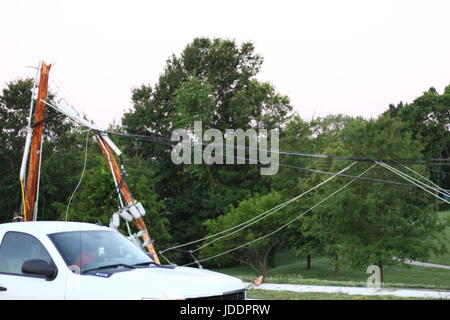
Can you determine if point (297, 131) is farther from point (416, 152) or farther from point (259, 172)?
point (416, 152)

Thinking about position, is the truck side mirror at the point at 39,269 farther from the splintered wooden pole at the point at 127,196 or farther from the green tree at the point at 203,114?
the green tree at the point at 203,114

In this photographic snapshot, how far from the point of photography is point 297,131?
50.2 m

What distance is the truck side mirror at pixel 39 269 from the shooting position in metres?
5.96

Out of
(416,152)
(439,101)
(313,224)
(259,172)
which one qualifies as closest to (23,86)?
(259,172)

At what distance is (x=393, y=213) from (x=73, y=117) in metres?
20.8

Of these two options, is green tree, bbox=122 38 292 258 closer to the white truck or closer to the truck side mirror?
the white truck

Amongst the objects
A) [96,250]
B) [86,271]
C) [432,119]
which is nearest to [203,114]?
[432,119]

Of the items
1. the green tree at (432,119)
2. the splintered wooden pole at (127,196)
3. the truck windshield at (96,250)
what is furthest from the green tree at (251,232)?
the green tree at (432,119)

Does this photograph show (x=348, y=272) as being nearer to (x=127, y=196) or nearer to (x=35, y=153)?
(x=127, y=196)

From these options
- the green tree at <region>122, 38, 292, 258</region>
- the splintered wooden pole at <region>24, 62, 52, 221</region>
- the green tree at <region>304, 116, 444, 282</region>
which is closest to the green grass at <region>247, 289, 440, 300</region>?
the splintered wooden pole at <region>24, 62, 52, 221</region>

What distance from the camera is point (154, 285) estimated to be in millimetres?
5570

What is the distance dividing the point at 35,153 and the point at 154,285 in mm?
10565

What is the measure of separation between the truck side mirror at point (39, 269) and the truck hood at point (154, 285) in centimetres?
39
